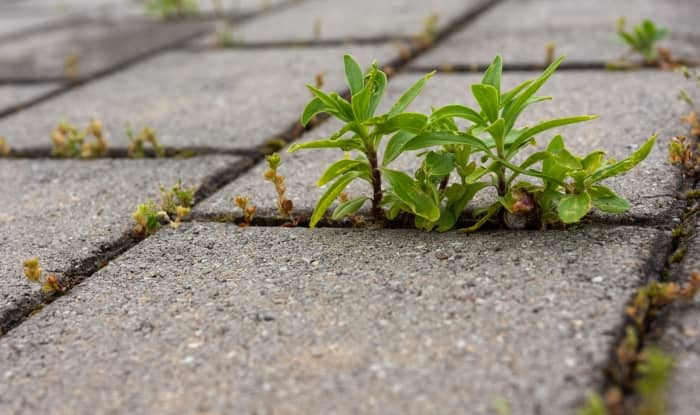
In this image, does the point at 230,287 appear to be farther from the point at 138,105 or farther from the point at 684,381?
the point at 138,105

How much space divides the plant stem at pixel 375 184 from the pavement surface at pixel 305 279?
0.10 ft

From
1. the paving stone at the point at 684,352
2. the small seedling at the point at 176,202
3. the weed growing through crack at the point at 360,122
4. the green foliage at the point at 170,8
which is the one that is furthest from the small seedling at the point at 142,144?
the green foliage at the point at 170,8

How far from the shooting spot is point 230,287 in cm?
148

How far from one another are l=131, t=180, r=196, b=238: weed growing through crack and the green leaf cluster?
16.0 inches

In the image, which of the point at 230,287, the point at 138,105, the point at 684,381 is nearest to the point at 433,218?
the point at 230,287

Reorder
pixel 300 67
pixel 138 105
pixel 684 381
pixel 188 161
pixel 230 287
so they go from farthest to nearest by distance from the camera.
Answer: pixel 300 67 → pixel 138 105 → pixel 188 161 → pixel 230 287 → pixel 684 381

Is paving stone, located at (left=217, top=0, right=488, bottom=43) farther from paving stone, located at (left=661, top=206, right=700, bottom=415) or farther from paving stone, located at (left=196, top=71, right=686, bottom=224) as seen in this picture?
paving stone, located at (left=661, top=206, right=700, bottom=415)

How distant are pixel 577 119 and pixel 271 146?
1.10 metres

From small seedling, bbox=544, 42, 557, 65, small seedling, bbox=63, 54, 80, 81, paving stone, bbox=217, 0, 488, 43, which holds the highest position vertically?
paving stone, bbox=217, 0, 488, 43

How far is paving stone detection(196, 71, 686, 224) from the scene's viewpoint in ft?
5.71

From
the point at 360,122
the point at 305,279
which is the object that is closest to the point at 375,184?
the point at 360,122

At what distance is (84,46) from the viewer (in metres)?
4.11

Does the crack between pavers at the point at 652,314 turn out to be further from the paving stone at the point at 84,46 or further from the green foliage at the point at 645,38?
the paving stone at the point at 84,46

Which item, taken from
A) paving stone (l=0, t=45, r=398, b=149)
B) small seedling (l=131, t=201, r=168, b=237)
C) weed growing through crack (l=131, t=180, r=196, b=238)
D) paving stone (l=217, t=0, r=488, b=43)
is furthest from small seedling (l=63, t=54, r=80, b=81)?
small seedling (l=131, t=201, r=168, b=237)
